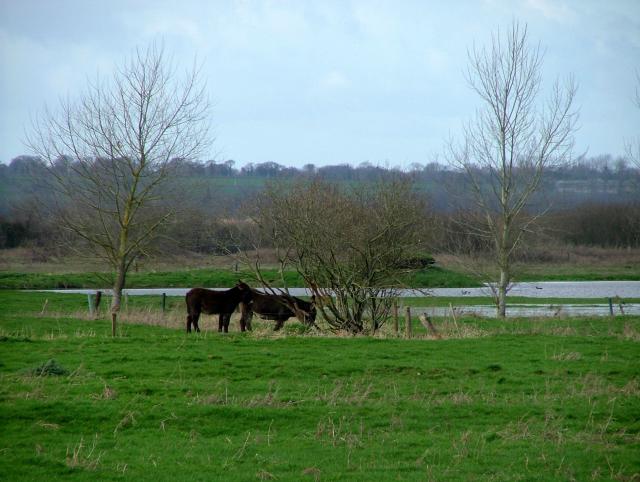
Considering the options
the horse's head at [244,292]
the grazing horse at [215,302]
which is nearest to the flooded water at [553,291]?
the horse's head at [244,292]

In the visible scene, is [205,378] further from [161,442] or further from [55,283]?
[55,283]

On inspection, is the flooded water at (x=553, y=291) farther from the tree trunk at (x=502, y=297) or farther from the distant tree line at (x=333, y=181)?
the tree trunk at (x=502, y=297)

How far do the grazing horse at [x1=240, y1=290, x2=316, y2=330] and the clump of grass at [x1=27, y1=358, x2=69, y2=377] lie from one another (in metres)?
8.77

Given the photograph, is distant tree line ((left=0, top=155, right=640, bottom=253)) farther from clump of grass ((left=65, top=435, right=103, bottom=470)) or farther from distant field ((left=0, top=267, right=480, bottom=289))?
clump of grass ((left=65, top=435, right=103, bottom=470))

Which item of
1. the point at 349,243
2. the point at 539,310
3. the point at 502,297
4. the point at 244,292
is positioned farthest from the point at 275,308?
the point at 539,310

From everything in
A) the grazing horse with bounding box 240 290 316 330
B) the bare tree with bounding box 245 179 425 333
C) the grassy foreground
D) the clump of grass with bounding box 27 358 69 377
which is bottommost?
the grassy foreground

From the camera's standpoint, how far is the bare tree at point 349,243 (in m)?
22.3

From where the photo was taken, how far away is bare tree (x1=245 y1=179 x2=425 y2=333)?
22.3 m

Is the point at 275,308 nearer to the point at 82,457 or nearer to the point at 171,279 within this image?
the point at 82,457

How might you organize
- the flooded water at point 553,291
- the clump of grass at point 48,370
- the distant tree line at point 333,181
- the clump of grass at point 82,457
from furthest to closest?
the flooded water at point 553,291
the distant tree line at point 333,181
the clump of grass at point 48,370
the clump of grass at point 82,457

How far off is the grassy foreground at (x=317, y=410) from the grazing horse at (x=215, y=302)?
3534mm

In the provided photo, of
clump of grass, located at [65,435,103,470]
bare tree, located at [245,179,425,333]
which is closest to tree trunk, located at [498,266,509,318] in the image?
bare tree, located at [245,179,425,333]

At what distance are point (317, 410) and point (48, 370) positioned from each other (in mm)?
5278

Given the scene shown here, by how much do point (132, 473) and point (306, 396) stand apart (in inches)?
174
